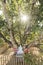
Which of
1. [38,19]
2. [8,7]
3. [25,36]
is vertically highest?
[8,7]

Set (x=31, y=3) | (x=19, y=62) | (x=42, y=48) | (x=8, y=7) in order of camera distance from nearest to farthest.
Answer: (x=19, y=62), (x=31, y=3), (x=8, y=7), (x=42, y=48)

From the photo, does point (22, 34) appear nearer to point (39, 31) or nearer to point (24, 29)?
point (24, 29)

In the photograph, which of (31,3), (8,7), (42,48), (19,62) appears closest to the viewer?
(19,62)

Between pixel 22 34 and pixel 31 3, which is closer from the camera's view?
pixel 31 3

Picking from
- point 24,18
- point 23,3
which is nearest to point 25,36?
point 24,18

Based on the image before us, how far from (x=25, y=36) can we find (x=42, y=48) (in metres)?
2.59

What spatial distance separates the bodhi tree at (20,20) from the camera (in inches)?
319

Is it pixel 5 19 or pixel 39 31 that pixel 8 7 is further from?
pixel 39 31

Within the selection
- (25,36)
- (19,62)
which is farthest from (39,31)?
(19,62)

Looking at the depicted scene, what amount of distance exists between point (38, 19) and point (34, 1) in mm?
845

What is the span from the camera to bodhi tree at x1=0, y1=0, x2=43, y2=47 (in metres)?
8.09

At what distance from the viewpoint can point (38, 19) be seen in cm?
812

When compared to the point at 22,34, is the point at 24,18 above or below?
above

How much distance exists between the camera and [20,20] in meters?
8.62
